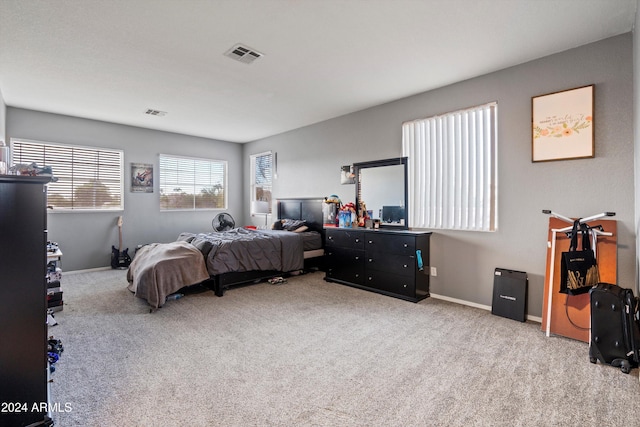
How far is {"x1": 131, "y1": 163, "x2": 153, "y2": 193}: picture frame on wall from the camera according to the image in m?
5.99

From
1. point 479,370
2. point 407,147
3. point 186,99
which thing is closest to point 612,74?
point 407,147

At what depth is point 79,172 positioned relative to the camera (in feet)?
17.8

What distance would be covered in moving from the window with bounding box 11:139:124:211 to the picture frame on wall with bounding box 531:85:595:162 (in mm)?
6669

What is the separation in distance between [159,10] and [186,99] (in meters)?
2.14

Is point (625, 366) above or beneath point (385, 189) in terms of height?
beneath

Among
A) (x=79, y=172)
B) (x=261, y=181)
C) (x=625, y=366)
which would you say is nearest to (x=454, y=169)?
(x=625, y=366)

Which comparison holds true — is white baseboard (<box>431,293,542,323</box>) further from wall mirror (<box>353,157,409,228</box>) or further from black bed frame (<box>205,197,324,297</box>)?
black bed frame (<box>205,197,324,297</box>)

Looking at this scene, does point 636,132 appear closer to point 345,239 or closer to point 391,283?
point 391,283

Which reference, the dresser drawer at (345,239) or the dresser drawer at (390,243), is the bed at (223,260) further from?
the dresser drawer at (390,243)

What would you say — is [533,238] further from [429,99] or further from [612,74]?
[429,99]

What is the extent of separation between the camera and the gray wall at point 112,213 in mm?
5074

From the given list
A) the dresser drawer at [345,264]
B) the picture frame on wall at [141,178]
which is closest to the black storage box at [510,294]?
the dresser drawer at [345,264]

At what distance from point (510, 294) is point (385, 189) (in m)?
2.08

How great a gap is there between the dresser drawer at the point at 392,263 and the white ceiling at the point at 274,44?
86.6 inches
